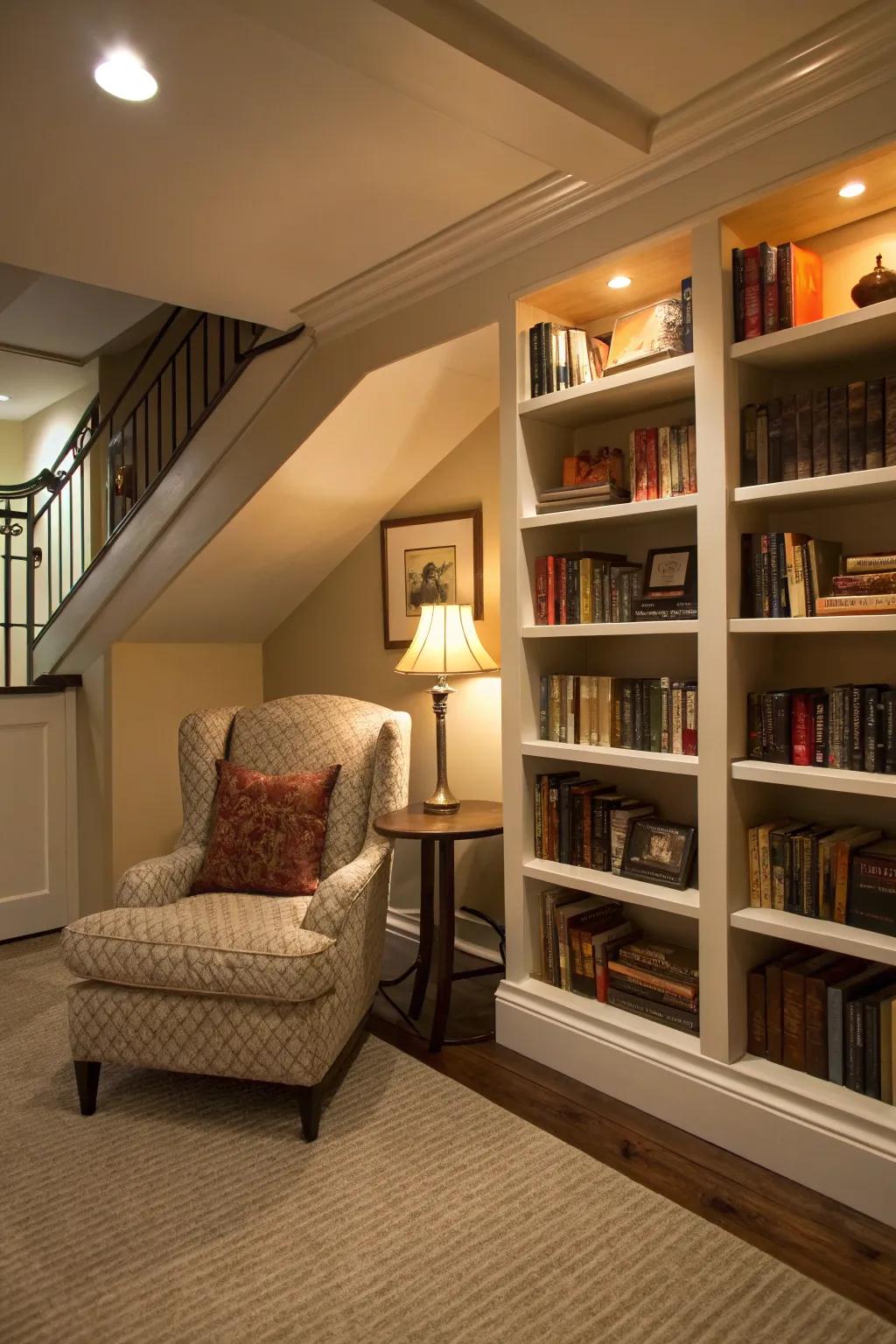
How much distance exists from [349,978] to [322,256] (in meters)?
2.13

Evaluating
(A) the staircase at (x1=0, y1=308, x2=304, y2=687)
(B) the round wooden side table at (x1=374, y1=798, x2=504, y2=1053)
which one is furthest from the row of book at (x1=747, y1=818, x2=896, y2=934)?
(A) the staircase at (x1=0, y1=308, x2=304, y2=687)

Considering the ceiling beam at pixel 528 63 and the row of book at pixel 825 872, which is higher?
the ceiling beam at pixel 528 63

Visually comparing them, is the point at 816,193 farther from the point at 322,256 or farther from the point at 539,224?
the point at 322,256

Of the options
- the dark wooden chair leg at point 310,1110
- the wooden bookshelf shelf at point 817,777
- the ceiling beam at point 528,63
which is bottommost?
the dark wooden chair leg at point 310,1110

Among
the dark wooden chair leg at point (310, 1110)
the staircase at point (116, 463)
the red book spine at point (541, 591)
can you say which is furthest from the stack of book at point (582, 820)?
the staircase at point (116, 463)

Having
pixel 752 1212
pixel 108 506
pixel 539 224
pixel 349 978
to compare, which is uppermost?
pixel 539 224

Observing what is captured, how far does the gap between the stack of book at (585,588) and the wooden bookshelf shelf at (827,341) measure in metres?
0.65

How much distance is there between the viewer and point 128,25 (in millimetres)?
1731

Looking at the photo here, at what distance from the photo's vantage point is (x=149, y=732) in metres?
4.02

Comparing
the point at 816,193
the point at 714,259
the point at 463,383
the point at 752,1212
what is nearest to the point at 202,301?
the point at 463,383

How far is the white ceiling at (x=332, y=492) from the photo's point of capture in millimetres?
3105

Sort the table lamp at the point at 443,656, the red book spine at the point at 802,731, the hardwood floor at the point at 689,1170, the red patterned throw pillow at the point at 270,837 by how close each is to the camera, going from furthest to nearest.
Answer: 1. the table lamp at the point at 443,656
2. the red patterned throw pillow at the point at 270,837
3. the red book spine at the point at 802,731
4. the hardwood floor at the point at 689,1170

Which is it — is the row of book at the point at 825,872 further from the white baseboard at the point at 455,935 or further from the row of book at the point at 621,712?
the white baseboard at the point at 455,935

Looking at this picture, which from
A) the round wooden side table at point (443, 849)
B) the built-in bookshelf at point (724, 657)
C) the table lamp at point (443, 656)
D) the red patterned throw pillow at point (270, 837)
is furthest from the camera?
the table lamp at point (443, 656)
